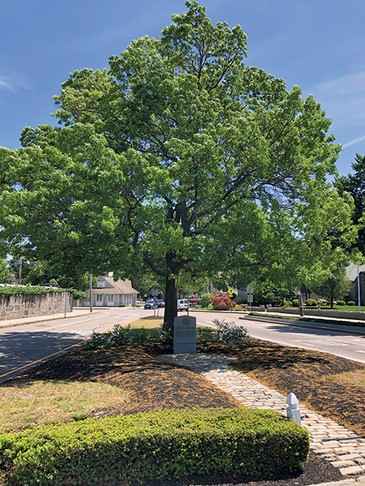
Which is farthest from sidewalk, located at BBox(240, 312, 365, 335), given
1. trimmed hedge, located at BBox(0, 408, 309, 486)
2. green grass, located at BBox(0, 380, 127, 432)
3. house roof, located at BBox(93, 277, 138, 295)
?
house roof, located at BBox(93, 277, 138, 295)

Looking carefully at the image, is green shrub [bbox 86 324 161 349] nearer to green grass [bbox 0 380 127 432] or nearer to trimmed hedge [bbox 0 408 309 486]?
green grass [bbox 0 380 127 432]

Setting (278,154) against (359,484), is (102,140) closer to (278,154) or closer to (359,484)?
(278,154)

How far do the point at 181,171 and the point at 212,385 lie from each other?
Answer: 6.61 metres

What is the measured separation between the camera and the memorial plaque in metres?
→ 14.6

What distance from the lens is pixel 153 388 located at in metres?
8.44

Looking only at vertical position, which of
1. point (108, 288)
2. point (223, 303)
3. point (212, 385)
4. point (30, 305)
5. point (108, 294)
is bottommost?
point (223, 303)

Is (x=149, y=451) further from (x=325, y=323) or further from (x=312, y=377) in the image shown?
(x=325, y=323)

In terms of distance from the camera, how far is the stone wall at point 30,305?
35250 mm

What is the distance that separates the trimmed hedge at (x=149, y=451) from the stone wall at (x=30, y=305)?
107 feet

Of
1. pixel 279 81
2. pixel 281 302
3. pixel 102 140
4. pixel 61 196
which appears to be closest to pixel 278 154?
pixel 279 81

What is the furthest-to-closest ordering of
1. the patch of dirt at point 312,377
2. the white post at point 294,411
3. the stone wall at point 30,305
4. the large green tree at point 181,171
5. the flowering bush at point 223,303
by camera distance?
the flowering bush at point 223,303 < the stone wall at point 30,305 < the large green tree at point 181,171 < the patch of dirt at point 312,377 < the white post at point 294,411

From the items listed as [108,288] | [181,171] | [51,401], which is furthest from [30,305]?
[108,288]

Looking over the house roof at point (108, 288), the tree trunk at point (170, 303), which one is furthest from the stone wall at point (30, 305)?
the house roof at point (108, 288)

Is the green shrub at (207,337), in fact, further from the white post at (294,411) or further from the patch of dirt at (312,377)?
the white post at (294,411)
